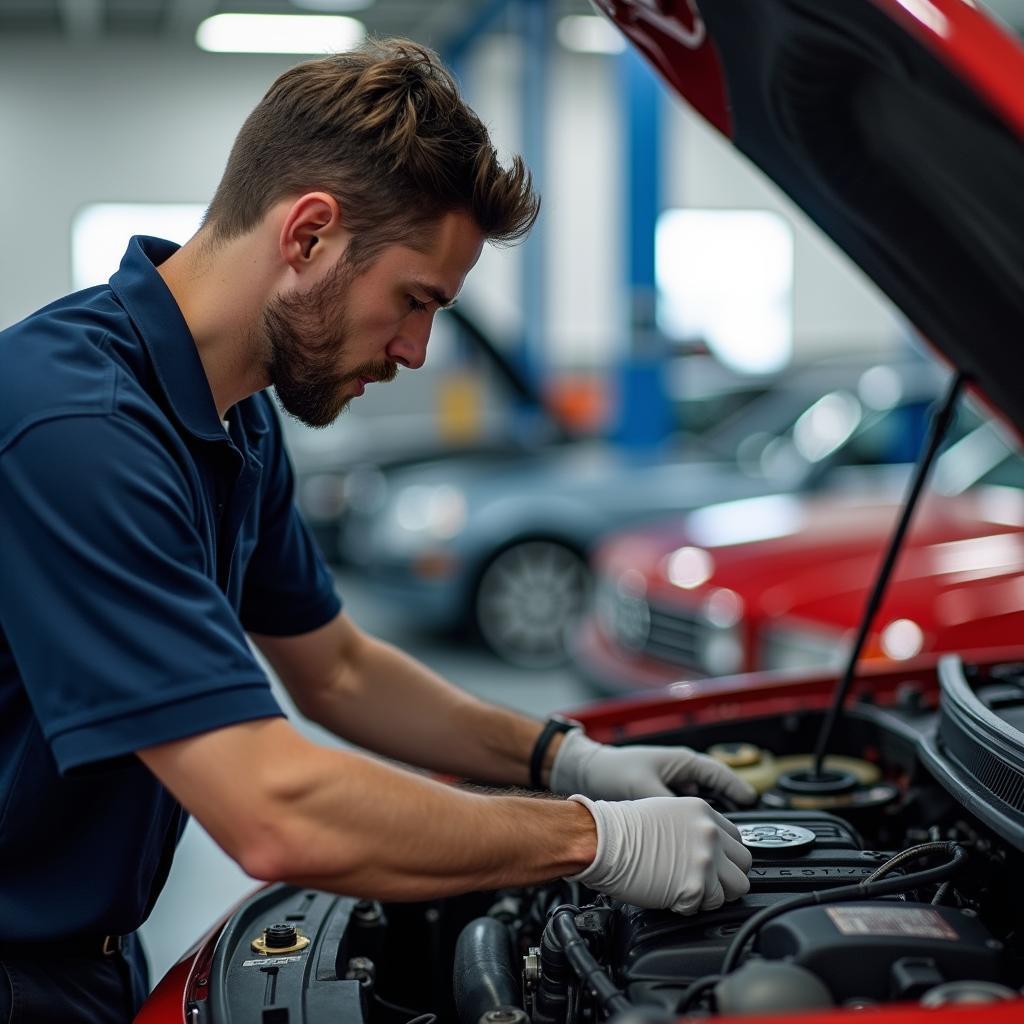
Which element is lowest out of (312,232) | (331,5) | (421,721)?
(421,721)

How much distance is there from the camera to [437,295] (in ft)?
4.65

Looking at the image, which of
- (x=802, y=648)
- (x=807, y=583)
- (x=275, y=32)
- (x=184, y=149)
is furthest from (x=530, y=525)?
(x=184, y=149)

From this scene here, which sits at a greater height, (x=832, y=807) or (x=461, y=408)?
(x=832, y=807)

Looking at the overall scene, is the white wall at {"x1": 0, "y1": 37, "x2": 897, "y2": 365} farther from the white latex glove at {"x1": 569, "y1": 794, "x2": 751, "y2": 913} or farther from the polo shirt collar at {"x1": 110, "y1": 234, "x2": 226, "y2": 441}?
the white latex glove at {"x1": 569, "y1": 794, "x2": 751, "y2": 913}

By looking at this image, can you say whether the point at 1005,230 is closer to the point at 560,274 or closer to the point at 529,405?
the point at 529,405

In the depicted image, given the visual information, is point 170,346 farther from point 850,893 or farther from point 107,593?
point 850,893

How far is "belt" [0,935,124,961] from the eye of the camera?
1.34 meters

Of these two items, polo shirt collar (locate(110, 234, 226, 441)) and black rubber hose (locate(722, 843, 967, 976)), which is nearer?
black rubber hose (locate(722, 843, 967, 976))

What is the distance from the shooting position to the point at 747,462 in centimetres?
575

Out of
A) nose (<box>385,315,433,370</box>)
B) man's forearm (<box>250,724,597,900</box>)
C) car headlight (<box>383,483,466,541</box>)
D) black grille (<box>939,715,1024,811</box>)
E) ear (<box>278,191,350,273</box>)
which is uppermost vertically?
ear (<box>278,191,350,273</box>)

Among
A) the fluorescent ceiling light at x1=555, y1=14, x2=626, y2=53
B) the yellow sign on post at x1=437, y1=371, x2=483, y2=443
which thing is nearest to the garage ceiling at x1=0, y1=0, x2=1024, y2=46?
the fluorescent ceiling light at x1=555, y1=14, x2=626, y2=53

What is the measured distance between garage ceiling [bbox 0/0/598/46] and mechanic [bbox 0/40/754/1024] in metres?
9.84

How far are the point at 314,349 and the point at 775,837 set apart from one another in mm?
754

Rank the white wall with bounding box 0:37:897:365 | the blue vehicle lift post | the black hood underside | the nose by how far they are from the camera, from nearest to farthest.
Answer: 1. the black hood underside
2. the nose
3. the blue vehicle lift post
4. the white wall with bounding box 0:37:897:365
